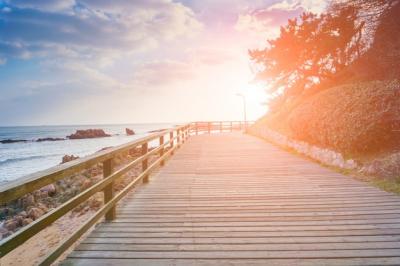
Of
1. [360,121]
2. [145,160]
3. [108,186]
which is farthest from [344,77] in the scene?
[108,186]

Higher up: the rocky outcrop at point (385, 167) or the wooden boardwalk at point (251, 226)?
the rocky outcrop at point (385, 167)

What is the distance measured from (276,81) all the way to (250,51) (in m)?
3.14

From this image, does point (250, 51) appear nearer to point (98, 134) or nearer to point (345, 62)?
point (345, 62)

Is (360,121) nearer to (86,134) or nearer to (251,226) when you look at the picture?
(251,226)

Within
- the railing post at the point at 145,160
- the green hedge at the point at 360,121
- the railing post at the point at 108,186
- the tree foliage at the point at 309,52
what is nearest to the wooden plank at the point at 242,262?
the railing post at the point at 108,186

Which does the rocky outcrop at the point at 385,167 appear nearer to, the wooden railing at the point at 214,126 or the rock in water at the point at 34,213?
the rock in water at the point at 34,213

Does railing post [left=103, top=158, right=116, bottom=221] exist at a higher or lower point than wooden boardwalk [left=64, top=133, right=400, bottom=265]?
higher

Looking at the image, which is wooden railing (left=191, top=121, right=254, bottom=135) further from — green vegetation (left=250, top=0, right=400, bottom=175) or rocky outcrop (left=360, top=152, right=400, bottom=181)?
rocky outcrop (left=360, top=152, right=400, bottom=181)

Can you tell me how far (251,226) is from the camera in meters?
4.01

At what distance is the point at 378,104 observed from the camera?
8984 mm

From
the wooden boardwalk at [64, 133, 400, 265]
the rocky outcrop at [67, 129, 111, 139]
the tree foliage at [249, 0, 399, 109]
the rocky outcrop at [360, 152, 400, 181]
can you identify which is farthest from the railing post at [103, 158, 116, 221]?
the rocky outcrop at [67, 129, 111, 139]

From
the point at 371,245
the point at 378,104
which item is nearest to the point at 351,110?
the point at 378,104

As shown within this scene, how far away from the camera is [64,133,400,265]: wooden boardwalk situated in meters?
3.14

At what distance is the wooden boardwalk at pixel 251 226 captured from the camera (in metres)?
3.14
